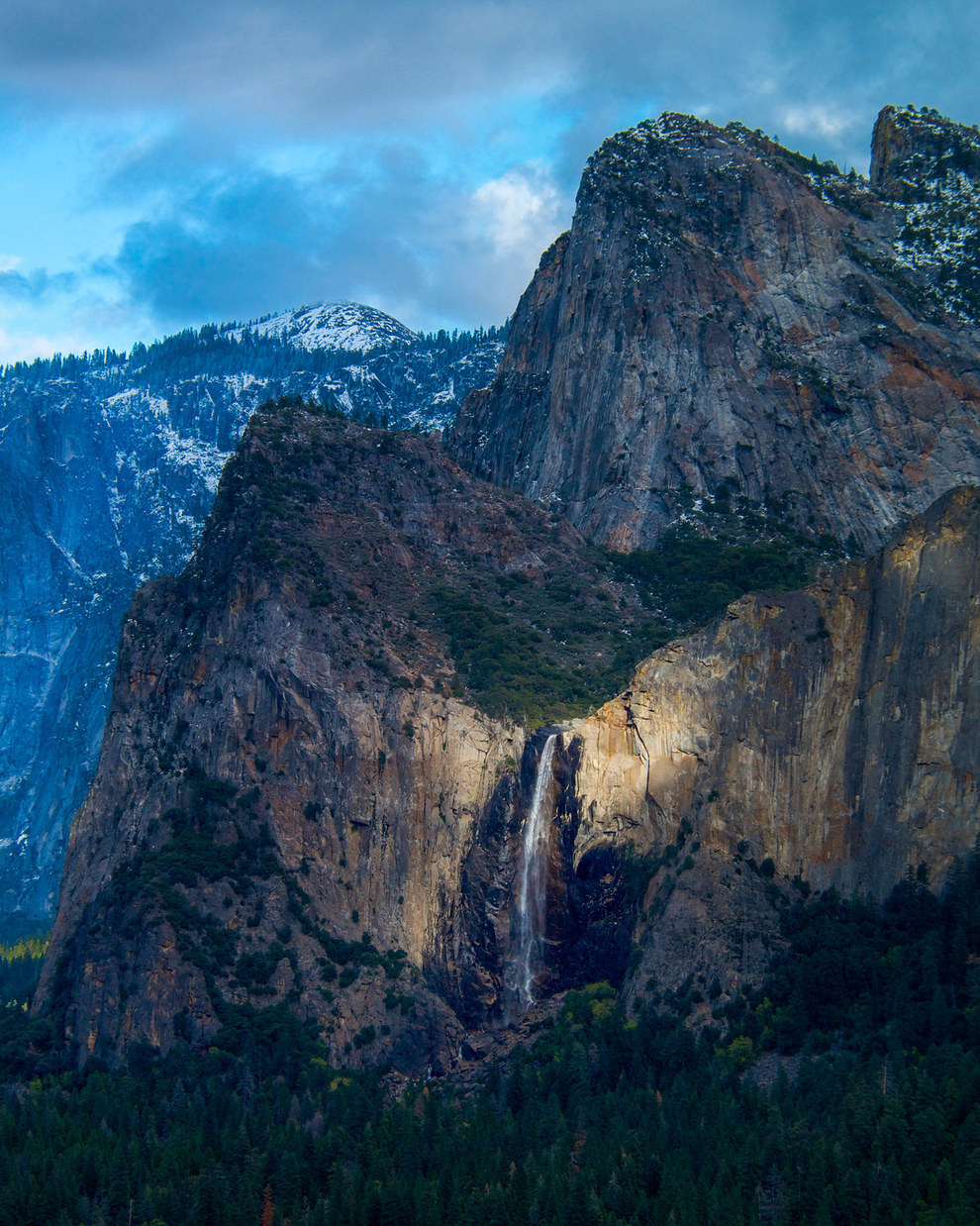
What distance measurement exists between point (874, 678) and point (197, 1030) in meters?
45.7

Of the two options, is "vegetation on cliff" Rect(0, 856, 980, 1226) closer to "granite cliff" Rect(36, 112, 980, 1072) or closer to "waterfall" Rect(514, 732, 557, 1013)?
"granite cliff" Rect(36, 112, 980, 1072)

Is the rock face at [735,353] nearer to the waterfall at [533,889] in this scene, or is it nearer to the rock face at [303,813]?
the rock face at [303,813]

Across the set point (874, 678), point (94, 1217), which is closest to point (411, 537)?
point (874, 678)

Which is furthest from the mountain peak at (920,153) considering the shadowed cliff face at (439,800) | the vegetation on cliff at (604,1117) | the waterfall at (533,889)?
the vegetation on cliff at (604,1117)

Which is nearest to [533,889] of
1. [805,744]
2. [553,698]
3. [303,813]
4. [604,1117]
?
[553,698]

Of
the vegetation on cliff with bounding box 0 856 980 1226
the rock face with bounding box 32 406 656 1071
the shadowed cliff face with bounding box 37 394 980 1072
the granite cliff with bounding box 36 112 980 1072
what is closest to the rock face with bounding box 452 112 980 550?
the granite cliff with bounding box 36 112 980 1072

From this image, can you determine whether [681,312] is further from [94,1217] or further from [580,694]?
[94,1217]

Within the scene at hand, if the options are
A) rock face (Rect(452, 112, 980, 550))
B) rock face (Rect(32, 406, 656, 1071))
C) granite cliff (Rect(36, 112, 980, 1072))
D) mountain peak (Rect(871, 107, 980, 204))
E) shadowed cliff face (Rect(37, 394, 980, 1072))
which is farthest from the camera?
mountain peak (Rect(871, 107, 980, 204))

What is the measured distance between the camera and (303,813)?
123812 mm

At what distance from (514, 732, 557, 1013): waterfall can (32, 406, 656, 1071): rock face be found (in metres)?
0.80

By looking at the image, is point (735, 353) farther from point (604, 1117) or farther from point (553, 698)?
point (604, 1117)

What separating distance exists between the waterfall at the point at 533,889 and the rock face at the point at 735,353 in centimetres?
3484

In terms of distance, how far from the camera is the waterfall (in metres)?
120

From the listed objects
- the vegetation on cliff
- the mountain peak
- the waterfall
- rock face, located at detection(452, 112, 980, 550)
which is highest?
the mountain peak
